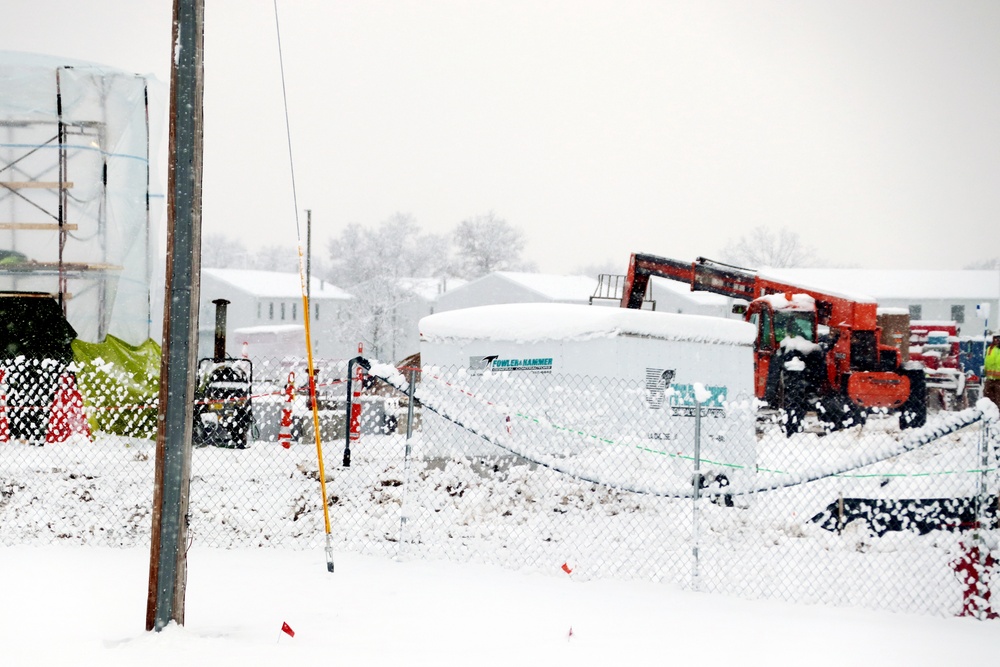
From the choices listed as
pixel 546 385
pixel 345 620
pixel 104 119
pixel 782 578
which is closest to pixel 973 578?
pixel 782 578

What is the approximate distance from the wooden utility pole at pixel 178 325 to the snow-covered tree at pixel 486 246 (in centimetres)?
7296

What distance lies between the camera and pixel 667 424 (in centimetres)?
1030

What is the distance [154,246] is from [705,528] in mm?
10569

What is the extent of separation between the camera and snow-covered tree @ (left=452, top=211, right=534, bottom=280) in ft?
258

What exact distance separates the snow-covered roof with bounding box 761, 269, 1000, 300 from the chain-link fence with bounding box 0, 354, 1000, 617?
43.9 meters

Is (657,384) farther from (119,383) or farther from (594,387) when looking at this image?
(119,383)

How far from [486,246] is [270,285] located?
22929 millimetres

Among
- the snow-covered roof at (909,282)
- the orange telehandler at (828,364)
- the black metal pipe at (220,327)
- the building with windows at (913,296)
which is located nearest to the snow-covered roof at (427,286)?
the building with windows at (913,296)

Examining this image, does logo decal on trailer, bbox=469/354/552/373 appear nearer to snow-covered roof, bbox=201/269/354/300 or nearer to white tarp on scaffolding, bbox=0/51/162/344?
white tarp on scaffolding, bbox=0/51/162/344

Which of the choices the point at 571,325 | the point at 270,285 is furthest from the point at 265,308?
the point at 571,325

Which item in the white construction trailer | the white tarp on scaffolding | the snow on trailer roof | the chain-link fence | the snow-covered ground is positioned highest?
the white tarp on scaffolding

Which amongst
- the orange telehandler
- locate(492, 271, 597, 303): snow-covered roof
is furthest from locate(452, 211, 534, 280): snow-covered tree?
the orange telehandler

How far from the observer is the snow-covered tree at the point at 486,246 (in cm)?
7862

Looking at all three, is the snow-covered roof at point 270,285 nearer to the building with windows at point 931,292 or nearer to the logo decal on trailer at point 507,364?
the building with windows at point 931,292
